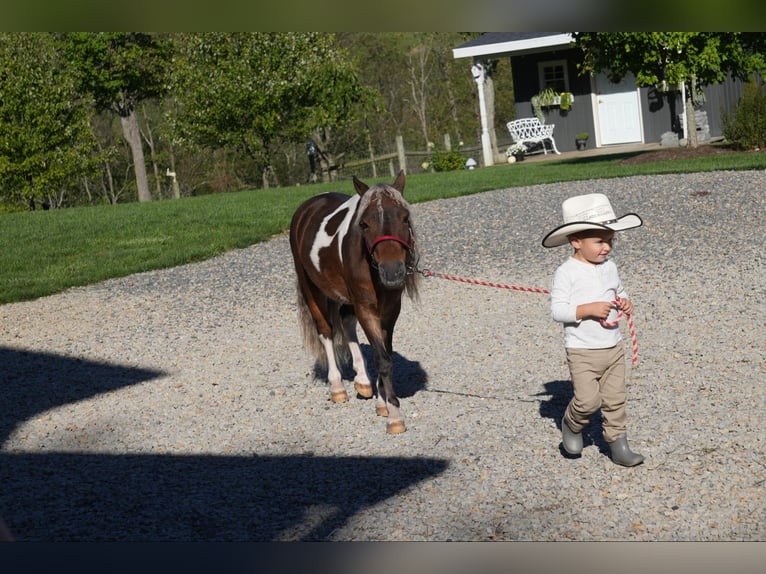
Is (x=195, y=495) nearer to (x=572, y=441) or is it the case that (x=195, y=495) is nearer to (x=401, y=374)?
(x=572, y=441)

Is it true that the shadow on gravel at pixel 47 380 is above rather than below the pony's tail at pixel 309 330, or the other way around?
below

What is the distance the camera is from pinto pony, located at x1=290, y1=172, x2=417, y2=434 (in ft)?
17.9

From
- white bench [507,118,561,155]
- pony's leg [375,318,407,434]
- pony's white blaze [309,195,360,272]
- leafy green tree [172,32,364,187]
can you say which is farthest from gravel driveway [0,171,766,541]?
leafy green tree [172,32,364,187]

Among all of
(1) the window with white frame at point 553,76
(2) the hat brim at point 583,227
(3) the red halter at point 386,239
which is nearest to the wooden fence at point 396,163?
(1) the window with white frame at point 553,76

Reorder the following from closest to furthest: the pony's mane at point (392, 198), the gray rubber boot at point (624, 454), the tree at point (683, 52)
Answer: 1. the gray rubber boot at point (624, 454)
2. the pony's mane at point (392, 198)
3. the tree at point (683, 52)

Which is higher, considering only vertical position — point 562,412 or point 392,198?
point 392,198

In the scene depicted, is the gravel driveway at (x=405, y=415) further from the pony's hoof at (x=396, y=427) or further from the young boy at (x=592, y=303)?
the young boy at (x=592, y=303)

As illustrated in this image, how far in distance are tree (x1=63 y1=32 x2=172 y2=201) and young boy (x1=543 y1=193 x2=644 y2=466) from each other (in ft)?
100

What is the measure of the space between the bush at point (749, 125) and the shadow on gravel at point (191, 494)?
1626 centimetres

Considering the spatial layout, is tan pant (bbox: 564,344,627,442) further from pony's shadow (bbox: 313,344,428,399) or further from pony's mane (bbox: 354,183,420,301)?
pony's shadow (bbox: 313,344,428,399)

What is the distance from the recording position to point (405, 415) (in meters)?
6.39

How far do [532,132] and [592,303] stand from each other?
81.7ft

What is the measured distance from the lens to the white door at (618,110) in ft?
91.9

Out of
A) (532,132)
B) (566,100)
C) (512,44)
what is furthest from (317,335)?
(532,132)
